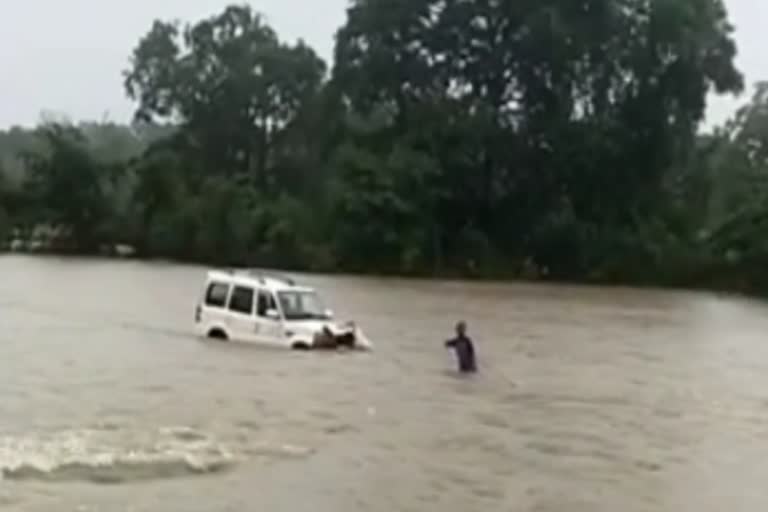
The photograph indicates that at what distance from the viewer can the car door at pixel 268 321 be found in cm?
3005

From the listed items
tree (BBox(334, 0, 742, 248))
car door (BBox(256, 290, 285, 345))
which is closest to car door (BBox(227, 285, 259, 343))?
car door (BBox(256, 290, 285, 345))

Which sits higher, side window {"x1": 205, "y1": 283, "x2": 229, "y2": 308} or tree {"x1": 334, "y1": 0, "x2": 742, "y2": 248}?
tree {"x1": 334, "y1": 0, "x2": 742, "y2": 248}

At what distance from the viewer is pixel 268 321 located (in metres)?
30.3

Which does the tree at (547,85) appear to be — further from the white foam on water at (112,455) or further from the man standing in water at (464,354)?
the white foam on water at (112,455)

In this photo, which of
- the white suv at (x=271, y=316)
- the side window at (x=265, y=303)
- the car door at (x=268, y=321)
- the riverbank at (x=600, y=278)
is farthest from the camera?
the riverbank at (x=600, y=278)

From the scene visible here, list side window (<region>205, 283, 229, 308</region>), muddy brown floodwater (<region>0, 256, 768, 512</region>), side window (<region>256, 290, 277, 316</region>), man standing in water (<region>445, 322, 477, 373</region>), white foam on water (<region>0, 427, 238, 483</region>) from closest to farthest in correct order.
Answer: muddy brown floodwater (<region>0, 256, 768, 512</region>), white foam on water (<region>0, 427, 238, 483</region>), man standing in water (<region>445, 322, 477, 373</region>), side window (<region>256, 290, 277, 316</region>), side window (<region>205, 283, 229, 308</region>)

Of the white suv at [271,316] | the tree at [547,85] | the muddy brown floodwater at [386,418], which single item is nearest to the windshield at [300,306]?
the white suv at [271,316]

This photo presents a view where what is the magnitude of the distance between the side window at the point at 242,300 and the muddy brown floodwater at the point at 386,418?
2.70 feet

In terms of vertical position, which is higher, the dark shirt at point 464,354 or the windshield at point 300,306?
the windshield at point 300,306

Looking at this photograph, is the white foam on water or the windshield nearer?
the white foam on water

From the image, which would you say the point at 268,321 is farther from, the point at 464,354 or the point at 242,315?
the point at 464,354

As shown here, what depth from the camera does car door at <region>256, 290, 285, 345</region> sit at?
30047 mm

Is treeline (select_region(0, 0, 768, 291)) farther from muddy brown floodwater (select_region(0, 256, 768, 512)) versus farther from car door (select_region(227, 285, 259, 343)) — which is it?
car door (select_region(227, 285, 259, 343))

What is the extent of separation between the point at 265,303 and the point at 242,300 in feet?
2.71
